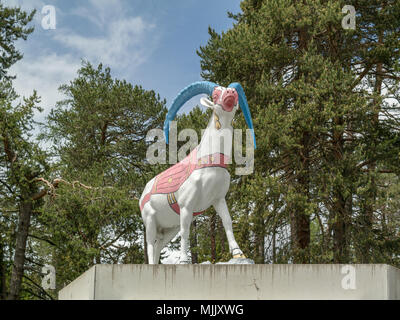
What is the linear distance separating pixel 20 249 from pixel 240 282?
12798 mm

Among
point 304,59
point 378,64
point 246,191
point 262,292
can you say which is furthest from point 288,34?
point 262,292

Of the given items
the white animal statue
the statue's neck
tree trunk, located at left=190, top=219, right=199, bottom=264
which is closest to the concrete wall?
the white animal statue

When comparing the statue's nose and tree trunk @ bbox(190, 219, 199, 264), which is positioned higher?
the statue's nose

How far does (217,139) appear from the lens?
7266 mm

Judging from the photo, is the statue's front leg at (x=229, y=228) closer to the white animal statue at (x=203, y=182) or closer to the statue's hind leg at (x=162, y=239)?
the white animal statue at (x=203, y=182)

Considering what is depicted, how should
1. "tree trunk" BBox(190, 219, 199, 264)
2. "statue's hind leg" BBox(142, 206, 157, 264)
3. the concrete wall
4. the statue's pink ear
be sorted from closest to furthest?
the concrete wall, the statue's pink ear, "statue's hind leg" BBox(142, 206, 157, 264), "tree trunk" BBox(190, 219, 199, 264)

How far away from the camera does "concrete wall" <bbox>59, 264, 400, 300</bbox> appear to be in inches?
242

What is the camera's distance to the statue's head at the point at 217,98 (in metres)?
7.36

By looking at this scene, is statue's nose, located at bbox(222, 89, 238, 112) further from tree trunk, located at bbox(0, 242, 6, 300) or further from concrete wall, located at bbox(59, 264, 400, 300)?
tree trunk, located at bbox(0, 242, 6, 300)

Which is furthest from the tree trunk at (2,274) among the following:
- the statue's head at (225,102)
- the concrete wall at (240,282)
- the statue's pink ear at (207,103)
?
the statue's head at (225,102)

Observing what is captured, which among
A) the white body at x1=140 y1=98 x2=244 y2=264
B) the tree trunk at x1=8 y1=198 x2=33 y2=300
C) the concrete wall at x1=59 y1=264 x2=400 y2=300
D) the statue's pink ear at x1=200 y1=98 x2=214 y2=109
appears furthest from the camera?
the tree trunk at x1=8 y1=198 x2=33 y2=300

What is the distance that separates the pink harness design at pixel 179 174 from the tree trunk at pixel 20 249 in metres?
10.4
